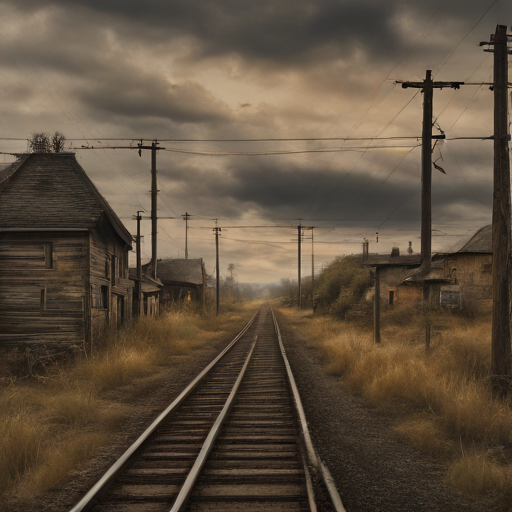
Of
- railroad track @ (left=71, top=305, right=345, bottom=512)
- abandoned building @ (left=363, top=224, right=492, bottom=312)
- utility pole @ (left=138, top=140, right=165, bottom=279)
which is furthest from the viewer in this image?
utility pole @ (left=138, top=140, right=165, bottom=279)

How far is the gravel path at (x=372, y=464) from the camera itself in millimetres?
4770

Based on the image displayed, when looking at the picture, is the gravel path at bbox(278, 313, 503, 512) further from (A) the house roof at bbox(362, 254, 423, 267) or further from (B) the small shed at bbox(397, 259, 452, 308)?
(B) the small shed at bbox(397, 259, 452, 308)

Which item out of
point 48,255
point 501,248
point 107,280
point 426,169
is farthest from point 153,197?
point 501,248

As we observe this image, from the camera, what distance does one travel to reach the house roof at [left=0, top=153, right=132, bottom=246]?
17.5 m

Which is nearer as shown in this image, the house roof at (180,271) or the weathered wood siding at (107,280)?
the weathered wood siding at (107,280)

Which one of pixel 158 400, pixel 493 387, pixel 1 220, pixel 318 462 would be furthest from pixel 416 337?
pixel 1 220

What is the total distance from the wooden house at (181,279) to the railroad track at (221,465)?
33.8 meters

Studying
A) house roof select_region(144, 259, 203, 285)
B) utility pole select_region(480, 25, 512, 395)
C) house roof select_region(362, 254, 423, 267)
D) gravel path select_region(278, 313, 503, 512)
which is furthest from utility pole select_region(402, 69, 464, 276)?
house roof select_region(144, 259, 203, 285)

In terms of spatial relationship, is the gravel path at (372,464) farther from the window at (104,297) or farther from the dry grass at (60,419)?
the window at (104,297)

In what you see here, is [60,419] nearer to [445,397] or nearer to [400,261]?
[445,397]

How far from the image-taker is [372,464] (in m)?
5.86

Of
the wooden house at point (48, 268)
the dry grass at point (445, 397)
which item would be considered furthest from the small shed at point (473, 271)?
the wooden house at point (48, 268)

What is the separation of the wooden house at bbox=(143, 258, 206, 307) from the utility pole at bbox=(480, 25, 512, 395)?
114 feet

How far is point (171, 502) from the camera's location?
15.2ft
